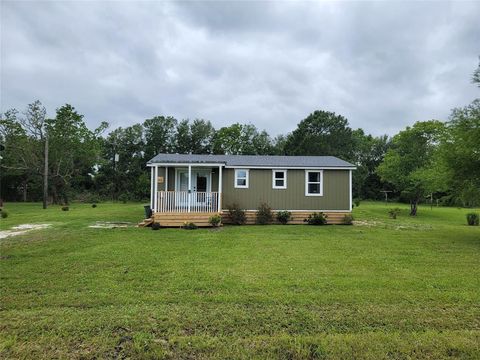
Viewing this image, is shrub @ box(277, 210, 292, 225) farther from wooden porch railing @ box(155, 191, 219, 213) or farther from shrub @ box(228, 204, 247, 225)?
wooden porch railing @ box(155, 191, 219, 213)

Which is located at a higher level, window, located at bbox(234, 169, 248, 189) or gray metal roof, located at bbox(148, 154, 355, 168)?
gray metal roof, located at bbox(148, 154, 355, 168)

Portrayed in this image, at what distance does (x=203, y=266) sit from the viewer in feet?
20.6

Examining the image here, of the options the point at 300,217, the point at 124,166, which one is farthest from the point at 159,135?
the point at 300,217

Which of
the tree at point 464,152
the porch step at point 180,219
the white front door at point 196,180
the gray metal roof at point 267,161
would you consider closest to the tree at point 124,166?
the white front door at point 196,180

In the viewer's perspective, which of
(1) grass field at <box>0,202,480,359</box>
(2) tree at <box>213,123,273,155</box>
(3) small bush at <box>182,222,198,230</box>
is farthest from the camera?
(2) tree at <box>213,123,273,155</box>

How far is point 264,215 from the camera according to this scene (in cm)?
1444

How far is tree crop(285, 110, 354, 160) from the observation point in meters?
44.2

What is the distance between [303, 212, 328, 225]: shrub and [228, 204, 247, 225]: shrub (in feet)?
10.6

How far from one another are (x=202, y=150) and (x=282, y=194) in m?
35.7

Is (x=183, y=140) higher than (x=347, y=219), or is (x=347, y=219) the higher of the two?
(x=183, y=140)

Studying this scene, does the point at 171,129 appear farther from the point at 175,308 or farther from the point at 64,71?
the point at 175,308

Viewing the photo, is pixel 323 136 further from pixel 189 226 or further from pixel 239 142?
pixel 189 226

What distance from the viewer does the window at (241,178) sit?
15120 millimetres

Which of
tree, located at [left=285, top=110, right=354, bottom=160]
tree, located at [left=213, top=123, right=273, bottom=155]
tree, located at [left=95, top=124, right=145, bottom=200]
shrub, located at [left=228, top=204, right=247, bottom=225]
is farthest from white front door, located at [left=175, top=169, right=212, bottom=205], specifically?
tree, located at [left=213, top=123, right=273, bottom=155]
